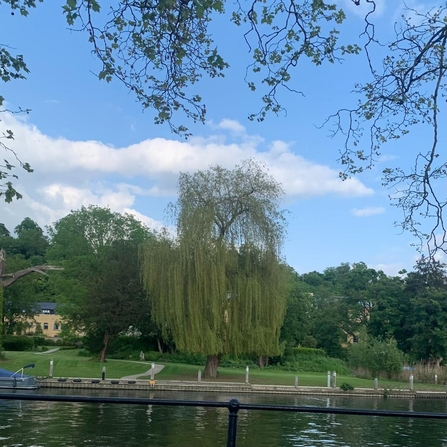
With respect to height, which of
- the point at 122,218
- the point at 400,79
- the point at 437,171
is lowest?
the point at 437,171

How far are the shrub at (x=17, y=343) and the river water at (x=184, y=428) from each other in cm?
2797

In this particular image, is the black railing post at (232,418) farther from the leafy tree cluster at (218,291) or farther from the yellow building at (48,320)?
the yellow building at (48,320)

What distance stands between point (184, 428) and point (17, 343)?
115ft

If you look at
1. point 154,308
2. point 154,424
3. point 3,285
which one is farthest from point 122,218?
point 154,424

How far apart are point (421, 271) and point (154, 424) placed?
12809 mm

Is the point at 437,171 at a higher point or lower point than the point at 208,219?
lower

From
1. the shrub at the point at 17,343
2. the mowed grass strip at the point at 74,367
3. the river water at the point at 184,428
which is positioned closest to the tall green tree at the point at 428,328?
the mowed grass strip at the point at 74,367

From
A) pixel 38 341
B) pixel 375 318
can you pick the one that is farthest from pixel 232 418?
pixel 38 341

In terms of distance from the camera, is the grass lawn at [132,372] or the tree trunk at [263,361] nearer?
the grass lawn at [132,372]

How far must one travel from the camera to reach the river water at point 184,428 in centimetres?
1344

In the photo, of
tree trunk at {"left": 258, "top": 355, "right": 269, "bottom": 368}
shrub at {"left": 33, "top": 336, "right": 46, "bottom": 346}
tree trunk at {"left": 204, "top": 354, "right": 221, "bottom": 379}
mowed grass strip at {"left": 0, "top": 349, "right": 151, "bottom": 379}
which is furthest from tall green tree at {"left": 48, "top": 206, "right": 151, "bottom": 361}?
tree trunk at {"left": 258, "top": 355, "right": 269, "bottom": 368}

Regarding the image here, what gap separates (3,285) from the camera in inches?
1341

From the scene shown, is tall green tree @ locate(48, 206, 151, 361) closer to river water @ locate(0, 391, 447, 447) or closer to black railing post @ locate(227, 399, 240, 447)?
river water @ locate(0, 391, 447, 447)

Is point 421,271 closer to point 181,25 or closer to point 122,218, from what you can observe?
point 181,25
